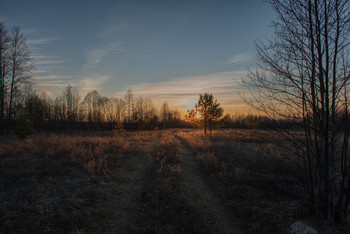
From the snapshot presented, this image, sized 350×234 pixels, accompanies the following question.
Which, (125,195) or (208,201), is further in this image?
(125,195)

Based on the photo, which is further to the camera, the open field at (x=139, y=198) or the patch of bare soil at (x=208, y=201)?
the patch of bare soil at (x=208, y=201)

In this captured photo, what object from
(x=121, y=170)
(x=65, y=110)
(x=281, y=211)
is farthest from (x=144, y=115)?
(x=281, y=211)

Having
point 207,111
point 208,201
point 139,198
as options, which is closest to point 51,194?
point 139,198

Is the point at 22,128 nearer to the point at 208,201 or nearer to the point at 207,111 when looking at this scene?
the point at 208,201

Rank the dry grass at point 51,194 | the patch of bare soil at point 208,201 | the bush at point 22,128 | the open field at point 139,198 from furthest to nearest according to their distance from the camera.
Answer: the bush at point 22,128 < the patch of bare soil at point 208,201 < the open field at point 139,198 < the dry grass at point 51,194

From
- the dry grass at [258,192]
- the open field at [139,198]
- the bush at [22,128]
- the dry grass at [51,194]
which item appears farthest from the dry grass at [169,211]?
the bush at [22,128]

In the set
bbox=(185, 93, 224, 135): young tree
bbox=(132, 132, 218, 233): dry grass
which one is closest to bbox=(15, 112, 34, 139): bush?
bbox=(132, 132, 218, 233): dry grass

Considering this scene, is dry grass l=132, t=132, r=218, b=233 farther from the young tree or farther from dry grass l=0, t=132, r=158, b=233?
the young tree

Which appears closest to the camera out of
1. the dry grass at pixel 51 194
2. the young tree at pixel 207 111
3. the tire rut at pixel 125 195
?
the dry grass at pixel 51 194

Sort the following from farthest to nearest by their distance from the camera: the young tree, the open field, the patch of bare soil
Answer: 1. the young tree
2. the patch of bare soil
3. the open field

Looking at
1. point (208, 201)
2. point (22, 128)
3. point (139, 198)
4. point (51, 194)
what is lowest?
point (208, 201)

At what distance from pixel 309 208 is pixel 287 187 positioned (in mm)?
2265

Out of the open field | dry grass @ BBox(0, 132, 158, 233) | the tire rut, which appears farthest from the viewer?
the tire rut

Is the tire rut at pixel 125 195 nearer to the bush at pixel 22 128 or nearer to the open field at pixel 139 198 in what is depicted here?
the open field at pixel 139 198
